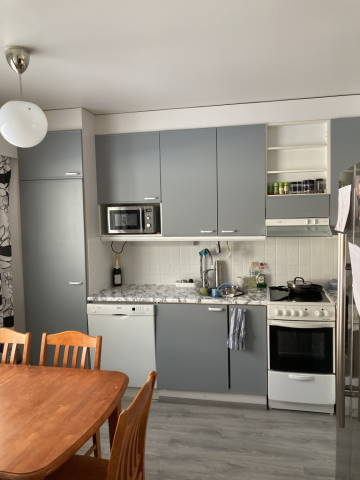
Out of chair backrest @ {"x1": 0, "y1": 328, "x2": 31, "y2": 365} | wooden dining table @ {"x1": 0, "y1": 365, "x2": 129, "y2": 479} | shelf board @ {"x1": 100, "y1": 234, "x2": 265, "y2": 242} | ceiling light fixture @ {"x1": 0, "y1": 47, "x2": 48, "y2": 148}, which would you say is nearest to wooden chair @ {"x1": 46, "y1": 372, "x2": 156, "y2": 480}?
wooden dining table @ {"x1": 0, "y1": 365, "x2": 129, "y2": 479}

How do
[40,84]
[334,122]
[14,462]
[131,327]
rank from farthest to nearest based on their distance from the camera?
[131,327] < [334,122] < [40,84] < [14,462]

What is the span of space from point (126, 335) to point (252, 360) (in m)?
1.08

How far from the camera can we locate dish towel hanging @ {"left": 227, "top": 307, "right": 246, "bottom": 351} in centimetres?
321

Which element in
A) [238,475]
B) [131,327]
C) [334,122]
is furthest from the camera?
[131,327]

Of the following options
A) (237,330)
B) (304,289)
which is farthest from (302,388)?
(304,289)

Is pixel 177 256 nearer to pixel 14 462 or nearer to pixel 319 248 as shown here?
pixel 319 248

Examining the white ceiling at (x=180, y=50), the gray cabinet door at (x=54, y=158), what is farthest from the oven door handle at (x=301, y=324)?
the gray cabinet door at (x=54, y=158)

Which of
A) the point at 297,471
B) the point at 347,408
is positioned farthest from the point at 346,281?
the point at 297,471

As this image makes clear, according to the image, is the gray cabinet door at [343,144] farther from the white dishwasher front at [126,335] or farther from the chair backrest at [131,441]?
the chair backrest at [131,441]

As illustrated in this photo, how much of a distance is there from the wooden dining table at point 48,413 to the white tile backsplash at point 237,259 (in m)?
1.83

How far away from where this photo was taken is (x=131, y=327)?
3.46 meters

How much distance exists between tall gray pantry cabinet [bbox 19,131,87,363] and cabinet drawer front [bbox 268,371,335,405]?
66.3 inches

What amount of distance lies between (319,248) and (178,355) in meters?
1.59

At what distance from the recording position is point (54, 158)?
3480mm
